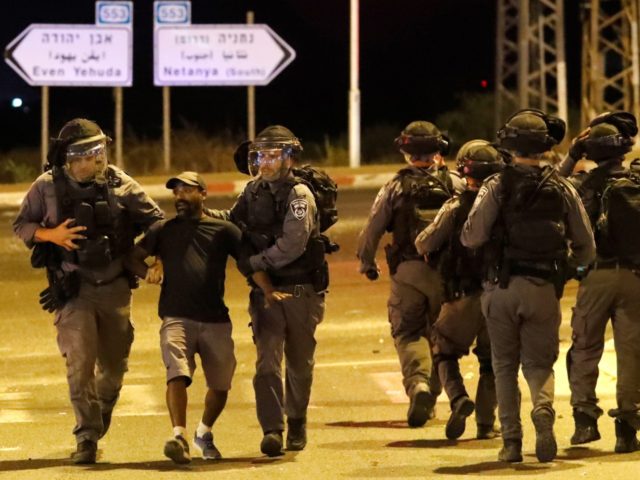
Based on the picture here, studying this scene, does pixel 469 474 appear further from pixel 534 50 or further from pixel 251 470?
pixel 534 50

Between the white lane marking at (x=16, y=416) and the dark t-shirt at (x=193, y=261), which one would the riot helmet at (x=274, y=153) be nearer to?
the dark t-shirt at (x=193, y=261)

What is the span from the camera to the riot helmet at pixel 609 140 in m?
9.34

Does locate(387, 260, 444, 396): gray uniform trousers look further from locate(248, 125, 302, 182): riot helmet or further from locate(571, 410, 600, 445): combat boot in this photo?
locate(248, 125, 302, 182): riot helmet

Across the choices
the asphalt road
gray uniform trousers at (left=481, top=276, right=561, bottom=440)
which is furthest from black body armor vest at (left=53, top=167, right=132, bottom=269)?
gray uniform trousers at (left=481, top=276, right=561, bottom=440)

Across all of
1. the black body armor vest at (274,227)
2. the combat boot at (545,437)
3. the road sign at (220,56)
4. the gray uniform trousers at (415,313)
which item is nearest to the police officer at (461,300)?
the gray uniform trousers at (415,313)

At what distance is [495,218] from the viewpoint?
29.2 ft

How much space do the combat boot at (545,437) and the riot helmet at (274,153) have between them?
1.98m

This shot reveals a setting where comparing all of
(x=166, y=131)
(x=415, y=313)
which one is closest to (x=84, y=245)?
(x=415, y=313)

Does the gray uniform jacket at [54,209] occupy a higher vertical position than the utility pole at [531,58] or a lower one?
higher

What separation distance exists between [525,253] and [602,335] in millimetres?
885

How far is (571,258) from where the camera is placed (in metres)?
9.01

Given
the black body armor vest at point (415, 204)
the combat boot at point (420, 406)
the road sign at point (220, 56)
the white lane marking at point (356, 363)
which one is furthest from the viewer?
the road sign at point (220, 56)

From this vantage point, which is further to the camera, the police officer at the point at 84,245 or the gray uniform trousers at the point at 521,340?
the police officer at the point at 84,245

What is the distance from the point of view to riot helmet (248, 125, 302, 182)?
931 centimetres
